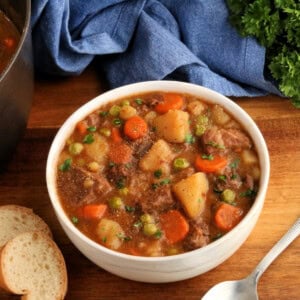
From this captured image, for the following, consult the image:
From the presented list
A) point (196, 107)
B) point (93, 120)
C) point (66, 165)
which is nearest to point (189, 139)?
point (196, 107)

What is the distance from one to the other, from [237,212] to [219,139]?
0.40 metres

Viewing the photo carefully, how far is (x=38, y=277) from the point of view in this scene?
3.08 m

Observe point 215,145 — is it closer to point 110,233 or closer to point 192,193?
point 192,193

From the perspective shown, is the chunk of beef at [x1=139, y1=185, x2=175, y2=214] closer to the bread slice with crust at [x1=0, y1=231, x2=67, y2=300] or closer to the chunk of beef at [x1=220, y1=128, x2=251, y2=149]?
the chunk of beef at [x1=220, y1=128, x2=251, y2=149]

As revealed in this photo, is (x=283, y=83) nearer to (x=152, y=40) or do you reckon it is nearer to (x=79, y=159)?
(x=152, y=40)

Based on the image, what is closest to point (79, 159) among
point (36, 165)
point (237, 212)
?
point (36, 165)

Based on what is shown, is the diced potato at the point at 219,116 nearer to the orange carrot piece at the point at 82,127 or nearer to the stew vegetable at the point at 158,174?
the stew vegetable at the point at 158,174

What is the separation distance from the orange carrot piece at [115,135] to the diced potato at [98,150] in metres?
0.05

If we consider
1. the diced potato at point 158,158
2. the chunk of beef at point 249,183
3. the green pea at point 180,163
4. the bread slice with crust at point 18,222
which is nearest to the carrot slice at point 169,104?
the diced potato at point 158,158

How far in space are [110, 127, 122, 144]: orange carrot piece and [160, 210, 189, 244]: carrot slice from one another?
50 centimetres

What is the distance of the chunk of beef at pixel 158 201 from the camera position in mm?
2971

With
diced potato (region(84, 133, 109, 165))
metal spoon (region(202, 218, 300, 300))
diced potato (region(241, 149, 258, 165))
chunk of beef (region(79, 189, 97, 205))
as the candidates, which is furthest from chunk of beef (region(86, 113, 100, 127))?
metal spoon (region(202, 218, 300, 300))

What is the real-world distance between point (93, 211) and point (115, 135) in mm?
470

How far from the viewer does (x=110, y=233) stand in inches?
115
